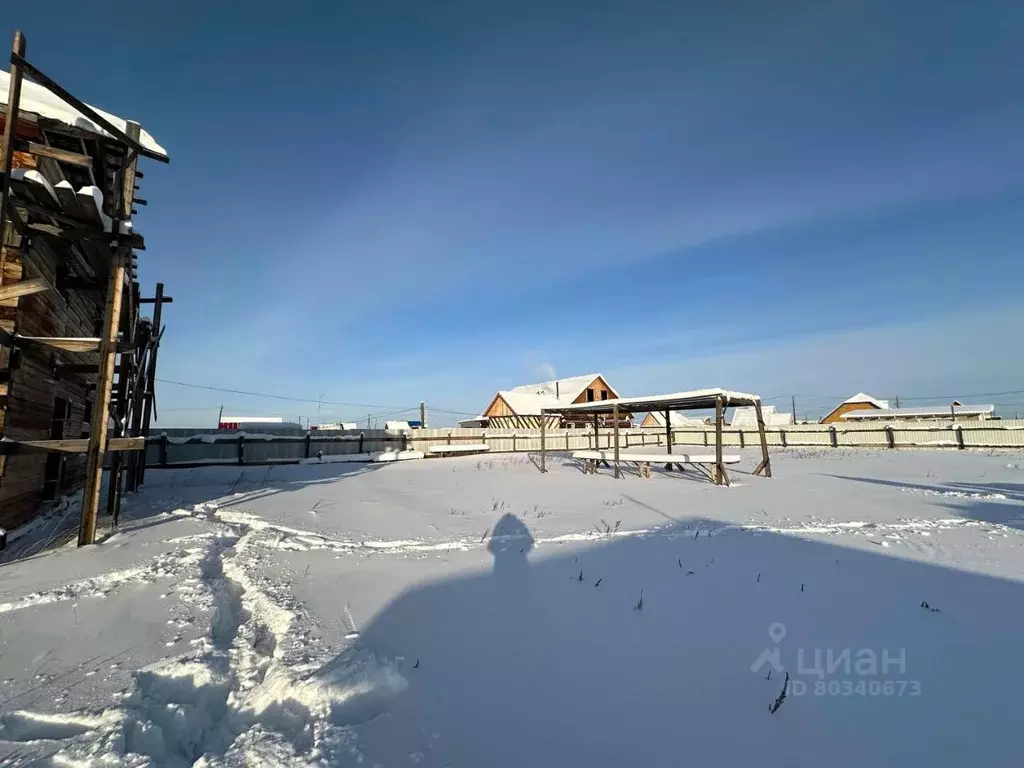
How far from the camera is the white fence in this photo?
61.3 feet

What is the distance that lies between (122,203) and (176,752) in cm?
663

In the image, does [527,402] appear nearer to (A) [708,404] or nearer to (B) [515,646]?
(A) [708,404]

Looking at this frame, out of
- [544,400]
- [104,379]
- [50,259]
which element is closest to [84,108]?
[50,259]

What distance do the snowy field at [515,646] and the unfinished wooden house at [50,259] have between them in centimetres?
111

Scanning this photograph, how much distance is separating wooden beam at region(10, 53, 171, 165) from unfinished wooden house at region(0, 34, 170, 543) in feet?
0.04

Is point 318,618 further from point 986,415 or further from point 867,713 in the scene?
point 986,415

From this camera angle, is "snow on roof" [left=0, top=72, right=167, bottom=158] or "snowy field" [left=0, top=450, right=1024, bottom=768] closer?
"snowy field" [left=0, top=450, right=1024, bottom=768]

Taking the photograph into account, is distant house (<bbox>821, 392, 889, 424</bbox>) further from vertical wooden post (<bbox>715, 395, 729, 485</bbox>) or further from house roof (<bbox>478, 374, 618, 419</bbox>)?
vertical wooden post (<bbox>715, 395, 729, 485</bbox>)

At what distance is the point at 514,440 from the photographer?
2780cm

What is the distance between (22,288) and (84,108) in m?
2.30

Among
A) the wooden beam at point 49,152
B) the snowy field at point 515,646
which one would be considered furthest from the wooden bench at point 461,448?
the wooden beam at point 49,152

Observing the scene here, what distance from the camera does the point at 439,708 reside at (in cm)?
259

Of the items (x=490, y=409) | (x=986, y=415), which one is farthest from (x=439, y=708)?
(x=986, y=415)

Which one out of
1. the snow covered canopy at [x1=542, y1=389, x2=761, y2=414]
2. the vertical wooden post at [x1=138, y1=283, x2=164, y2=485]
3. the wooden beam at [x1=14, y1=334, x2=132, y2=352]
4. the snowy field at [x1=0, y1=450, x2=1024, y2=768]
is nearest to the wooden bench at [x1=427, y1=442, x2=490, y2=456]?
the snow covered canopy at [x1=542, y1=389, x2=761, y2=414]
